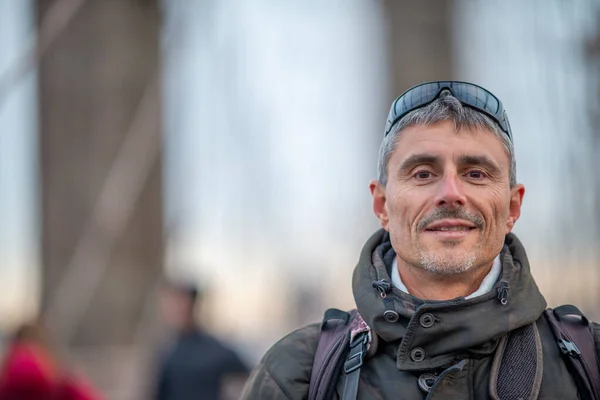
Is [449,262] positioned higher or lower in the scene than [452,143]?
lower

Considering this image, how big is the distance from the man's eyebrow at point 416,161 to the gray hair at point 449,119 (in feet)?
0.18

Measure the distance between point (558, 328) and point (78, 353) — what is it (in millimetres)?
8008

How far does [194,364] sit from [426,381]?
3727 mm

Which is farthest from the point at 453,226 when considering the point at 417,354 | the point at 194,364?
the point at 194,364

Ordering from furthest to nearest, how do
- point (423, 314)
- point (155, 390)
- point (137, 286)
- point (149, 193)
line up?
point (149, 193) < point (137, 286) < point (155, 390) < point (423, 314)

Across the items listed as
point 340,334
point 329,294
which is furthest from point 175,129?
point 329,294

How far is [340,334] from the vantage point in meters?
2.00

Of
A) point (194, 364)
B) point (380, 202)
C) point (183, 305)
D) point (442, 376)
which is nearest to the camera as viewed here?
point (442, 376)

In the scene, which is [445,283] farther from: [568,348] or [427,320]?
[568,348]

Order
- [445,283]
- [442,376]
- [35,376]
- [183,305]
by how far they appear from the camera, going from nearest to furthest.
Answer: [442,376] < [445,283] < [35,376] < [183,305]

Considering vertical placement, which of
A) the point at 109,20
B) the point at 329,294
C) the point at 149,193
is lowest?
the point at 329,294

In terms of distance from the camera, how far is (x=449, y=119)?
6.47 ft

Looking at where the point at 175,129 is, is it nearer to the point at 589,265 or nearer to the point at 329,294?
the point at 589,265

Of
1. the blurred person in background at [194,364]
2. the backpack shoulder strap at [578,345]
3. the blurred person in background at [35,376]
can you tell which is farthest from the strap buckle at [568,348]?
the blurred person in background at [194,364]
